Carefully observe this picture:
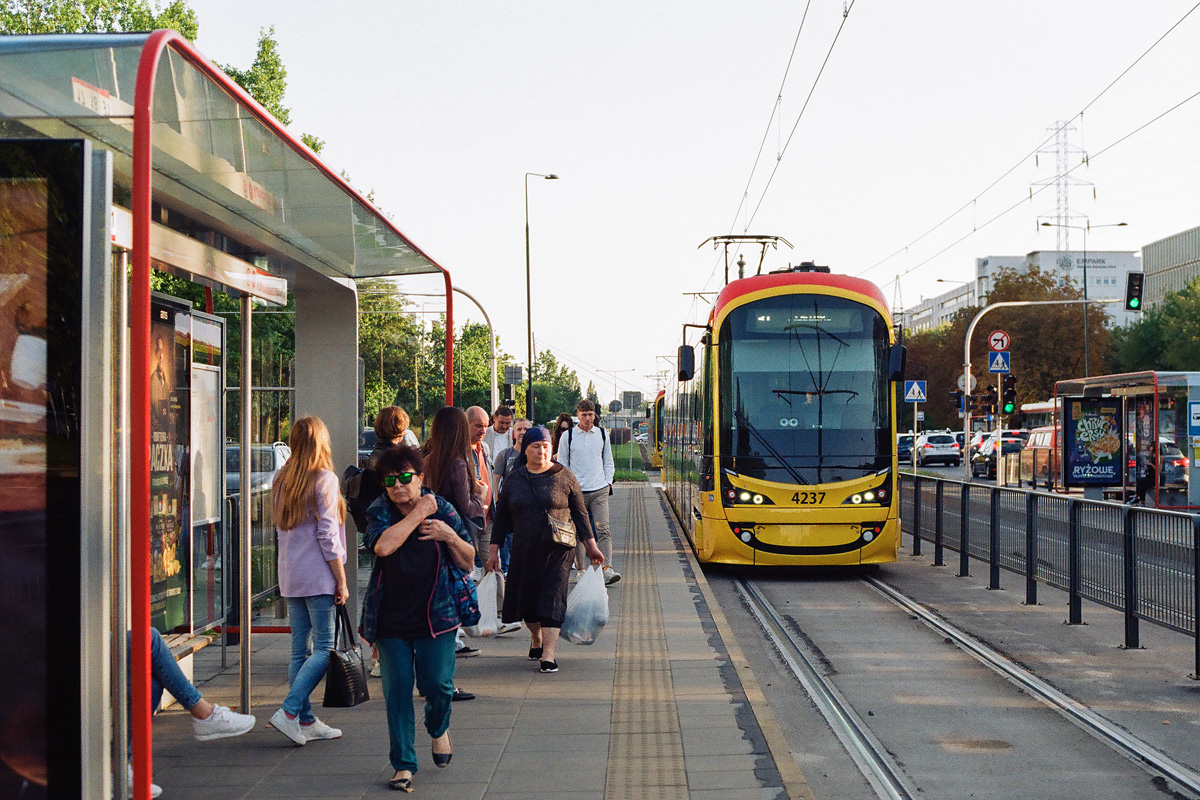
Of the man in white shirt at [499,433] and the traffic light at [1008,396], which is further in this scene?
the traffic light at [1008,396]

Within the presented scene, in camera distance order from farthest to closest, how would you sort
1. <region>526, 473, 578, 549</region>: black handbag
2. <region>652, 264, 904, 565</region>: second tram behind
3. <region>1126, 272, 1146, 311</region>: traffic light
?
<region>1126, 272, 1146, 311</region>: traffic light, <region>652, 264, 904, 565</region>: second tram behind, <region>526, 473, 578, 549</region>: black handbag

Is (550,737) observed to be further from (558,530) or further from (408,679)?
(558,530)

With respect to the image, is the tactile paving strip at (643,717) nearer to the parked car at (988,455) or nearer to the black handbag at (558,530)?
the black handbag at (558,530)

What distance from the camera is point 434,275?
934cm

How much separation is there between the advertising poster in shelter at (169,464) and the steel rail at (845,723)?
3.94m

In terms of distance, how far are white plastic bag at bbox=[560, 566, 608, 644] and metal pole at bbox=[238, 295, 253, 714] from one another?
7.77ft

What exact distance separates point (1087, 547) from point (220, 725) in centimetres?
723

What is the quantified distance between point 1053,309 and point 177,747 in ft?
171

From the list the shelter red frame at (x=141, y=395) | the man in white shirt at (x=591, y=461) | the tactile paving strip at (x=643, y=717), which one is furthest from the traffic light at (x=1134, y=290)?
the shelter red frame at (x=141, y=395)

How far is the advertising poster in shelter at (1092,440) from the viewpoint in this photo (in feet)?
87.2

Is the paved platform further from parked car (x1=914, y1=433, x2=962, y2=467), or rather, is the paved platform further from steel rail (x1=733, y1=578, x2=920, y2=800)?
parked car (x1=914, y1=433, x2=962, y2=467)

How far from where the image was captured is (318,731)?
6352 millimetres

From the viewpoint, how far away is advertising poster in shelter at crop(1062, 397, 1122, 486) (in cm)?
2659

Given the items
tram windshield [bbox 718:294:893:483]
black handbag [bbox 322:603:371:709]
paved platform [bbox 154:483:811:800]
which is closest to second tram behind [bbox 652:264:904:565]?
tram windshield [bbox 718:294:893:483]
